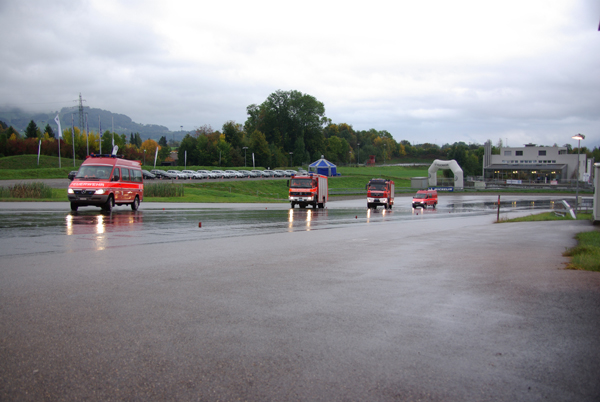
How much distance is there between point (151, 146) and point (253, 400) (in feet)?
574

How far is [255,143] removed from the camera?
11794 cm

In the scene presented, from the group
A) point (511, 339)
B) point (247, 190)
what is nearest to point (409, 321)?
point (511, 339)

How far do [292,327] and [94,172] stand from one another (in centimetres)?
1968

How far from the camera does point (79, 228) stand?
50.3ft

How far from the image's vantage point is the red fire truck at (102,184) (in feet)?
70.4

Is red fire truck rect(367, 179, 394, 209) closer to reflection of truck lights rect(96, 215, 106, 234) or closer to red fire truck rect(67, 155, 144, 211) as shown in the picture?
red fire truck rect(67, 155, 144, 211)

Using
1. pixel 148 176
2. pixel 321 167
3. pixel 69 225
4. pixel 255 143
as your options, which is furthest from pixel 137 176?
pixel 255 143

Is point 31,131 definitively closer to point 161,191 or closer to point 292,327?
point 161,191

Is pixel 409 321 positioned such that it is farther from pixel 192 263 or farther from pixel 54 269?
pixel 54 269

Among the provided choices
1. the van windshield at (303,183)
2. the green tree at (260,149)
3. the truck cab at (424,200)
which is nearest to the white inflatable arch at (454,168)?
the truck cab at (424,200)

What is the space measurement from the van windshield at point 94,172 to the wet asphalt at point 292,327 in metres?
11.8

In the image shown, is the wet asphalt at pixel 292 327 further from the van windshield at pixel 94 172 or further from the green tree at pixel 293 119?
the green tree at pixel 293 119

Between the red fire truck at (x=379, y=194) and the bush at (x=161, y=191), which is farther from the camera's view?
the red fire truck at (x=379, y=194)

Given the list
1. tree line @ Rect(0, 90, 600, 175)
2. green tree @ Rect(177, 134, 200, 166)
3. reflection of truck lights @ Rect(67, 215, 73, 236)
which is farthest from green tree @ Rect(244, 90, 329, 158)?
reflection of truck lights @ Rect(67, 215, 73, 236)
